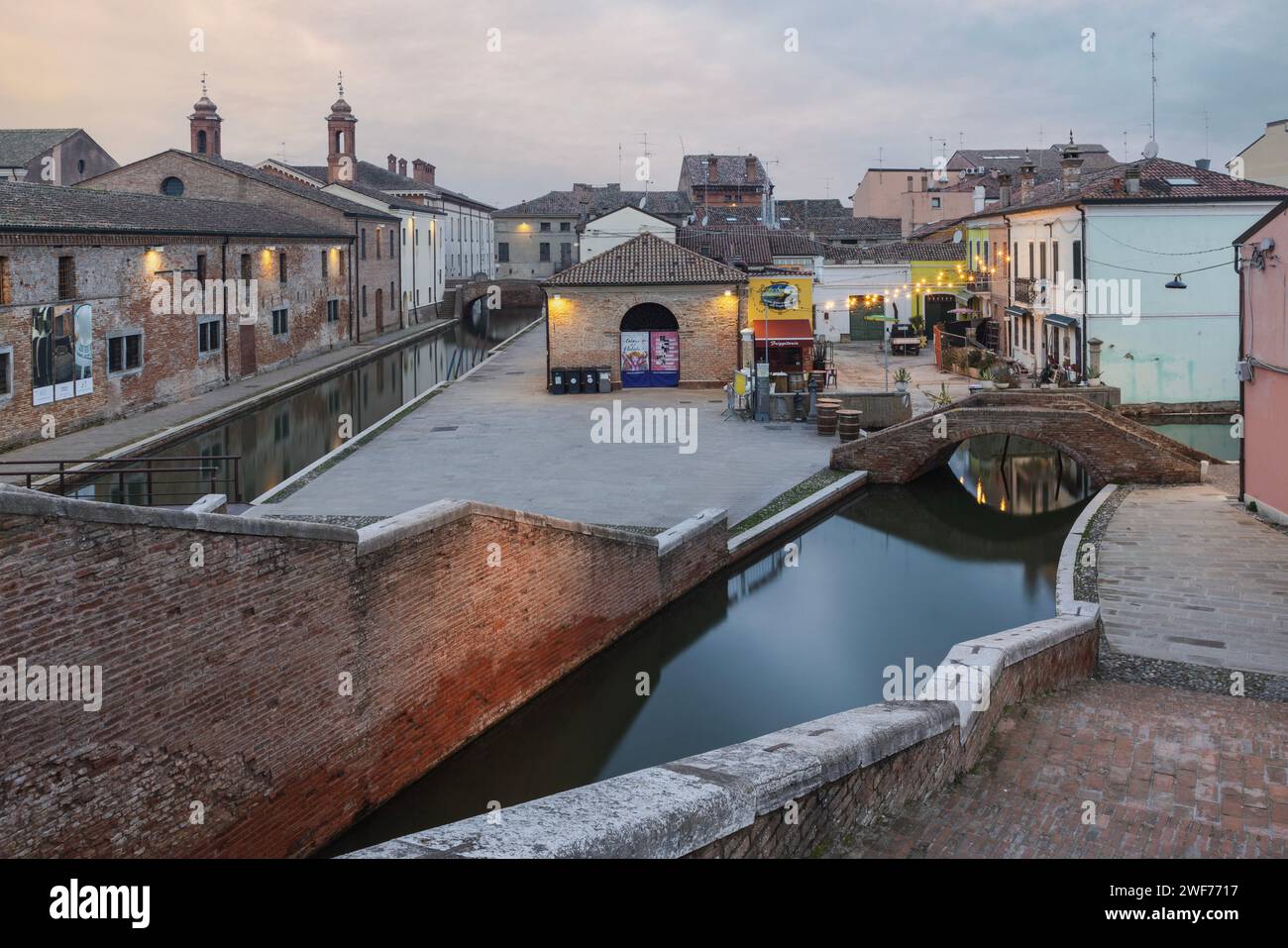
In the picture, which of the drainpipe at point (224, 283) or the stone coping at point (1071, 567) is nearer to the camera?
the stone coping at point (1071, 567)

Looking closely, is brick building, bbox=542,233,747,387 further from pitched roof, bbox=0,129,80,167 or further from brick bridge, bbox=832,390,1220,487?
pitched roof, bbox=0,129,80,167

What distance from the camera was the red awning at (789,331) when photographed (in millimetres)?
33531

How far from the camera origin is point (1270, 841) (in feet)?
21.0

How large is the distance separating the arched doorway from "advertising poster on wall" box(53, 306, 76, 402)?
1457cm

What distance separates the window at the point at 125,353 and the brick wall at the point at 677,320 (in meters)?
10.9

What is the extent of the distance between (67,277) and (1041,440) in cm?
2086

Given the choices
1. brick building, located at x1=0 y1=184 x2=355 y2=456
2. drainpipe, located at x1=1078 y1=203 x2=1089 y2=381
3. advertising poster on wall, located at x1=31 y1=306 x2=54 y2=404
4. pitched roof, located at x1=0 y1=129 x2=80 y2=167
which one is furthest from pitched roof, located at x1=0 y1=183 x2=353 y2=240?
pitched roof, located at x1=0 y1=129 x2=80 y2=167

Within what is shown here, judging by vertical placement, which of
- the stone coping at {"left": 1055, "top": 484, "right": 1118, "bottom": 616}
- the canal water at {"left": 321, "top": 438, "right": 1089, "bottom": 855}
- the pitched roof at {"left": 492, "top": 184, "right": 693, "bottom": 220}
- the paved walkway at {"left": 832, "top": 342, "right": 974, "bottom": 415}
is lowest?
the canal water at {"left": 321, "top": 438, "right": 1089, "bottom": 855}

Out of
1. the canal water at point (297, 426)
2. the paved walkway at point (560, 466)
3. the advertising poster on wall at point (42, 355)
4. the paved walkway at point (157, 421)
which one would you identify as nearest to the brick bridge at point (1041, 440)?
the paved walkway at point (560, 466)

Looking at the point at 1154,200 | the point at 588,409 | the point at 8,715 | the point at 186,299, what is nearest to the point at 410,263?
the point at 186,299

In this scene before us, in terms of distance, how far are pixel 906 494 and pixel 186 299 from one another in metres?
20.2

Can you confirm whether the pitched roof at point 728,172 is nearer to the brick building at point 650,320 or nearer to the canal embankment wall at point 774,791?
the brick building at point 650,320

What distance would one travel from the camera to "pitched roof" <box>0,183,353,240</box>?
25.1m
